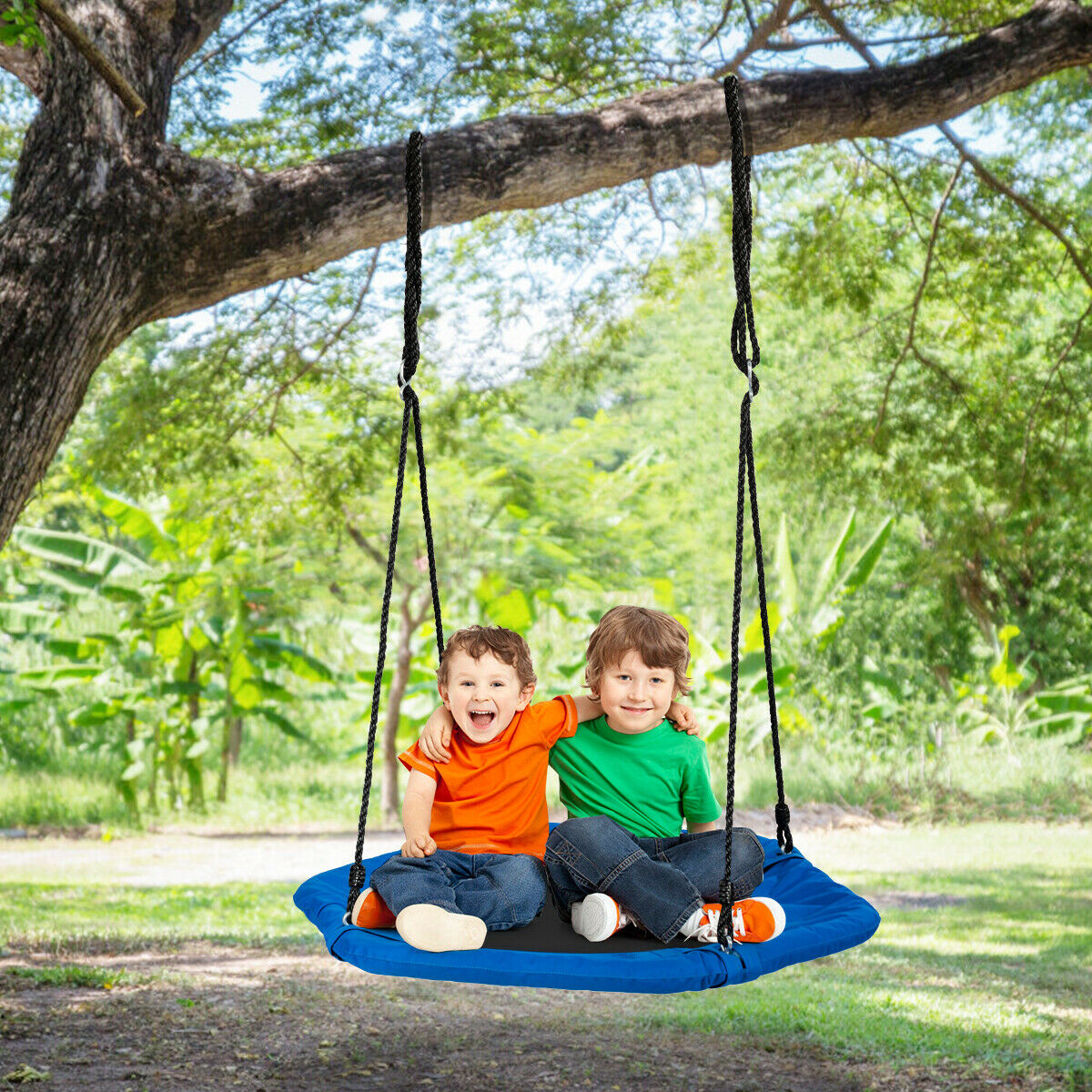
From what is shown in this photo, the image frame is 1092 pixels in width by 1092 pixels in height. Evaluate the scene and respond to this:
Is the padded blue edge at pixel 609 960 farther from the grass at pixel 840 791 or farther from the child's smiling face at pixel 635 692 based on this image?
the grass at pixel 840 791

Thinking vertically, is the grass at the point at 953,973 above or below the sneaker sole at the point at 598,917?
below

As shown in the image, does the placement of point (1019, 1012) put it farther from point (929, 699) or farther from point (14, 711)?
point (14, 711)

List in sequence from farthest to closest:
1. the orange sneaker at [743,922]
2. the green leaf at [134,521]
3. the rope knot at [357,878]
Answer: the green leaf at [134,521], the rope knot at [357,878], the orange sneaker at [743,922]

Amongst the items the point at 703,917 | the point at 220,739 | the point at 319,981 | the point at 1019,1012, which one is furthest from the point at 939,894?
the point at 220,739

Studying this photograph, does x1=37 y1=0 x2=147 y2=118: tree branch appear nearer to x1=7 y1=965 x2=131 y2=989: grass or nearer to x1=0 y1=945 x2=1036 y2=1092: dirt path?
x1=0 y1=945 x2=1036 y2=1092: dirt path

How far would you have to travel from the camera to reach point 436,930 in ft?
6.06

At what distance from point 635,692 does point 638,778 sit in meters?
0.17

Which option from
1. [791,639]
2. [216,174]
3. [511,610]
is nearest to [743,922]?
[216,174]

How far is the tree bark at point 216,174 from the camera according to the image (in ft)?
10.00

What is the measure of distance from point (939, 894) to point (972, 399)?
2704 mm

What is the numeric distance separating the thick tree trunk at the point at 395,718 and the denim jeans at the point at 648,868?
6715mm

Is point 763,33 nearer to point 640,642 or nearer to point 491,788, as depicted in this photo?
point 640,642

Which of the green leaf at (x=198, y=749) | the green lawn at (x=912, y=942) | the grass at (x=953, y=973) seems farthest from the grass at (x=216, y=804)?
the grass at (x=953, y=973)

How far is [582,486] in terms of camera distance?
32.5 feet
